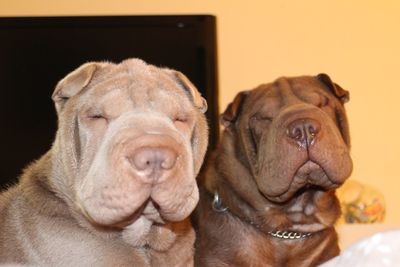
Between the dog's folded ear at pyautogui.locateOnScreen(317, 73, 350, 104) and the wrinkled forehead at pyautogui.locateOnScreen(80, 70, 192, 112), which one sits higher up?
the wrinkled forehead at pyautogui.locateOnScreen(80, 70, 192, 112)

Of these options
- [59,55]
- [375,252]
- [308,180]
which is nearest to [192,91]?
[308,180]

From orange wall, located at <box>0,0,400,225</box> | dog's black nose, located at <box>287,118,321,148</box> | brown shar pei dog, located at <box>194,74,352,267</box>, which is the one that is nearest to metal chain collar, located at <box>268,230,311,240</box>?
brown shar pei dog, located at <box>194,74,352,267</box>

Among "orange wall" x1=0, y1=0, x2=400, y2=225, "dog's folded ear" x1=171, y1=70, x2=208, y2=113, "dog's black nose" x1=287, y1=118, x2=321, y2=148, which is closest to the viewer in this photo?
"dog's folded ear" x1=171, y1=70, x2=208, y2=113

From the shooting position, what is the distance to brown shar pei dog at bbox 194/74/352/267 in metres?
1.97

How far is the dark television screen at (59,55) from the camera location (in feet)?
9.46

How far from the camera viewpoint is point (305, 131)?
1.84 metres

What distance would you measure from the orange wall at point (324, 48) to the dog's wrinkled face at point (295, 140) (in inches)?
42.1

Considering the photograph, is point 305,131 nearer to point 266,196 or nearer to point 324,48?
point 266,196

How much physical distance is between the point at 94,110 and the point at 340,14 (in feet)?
7.29

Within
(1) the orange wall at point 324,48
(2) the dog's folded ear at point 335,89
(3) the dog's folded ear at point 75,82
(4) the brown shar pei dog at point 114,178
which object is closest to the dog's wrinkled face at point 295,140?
(2) the dog's folded ear at point 335,89

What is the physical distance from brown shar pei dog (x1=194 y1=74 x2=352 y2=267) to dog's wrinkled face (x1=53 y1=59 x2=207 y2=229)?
478mm

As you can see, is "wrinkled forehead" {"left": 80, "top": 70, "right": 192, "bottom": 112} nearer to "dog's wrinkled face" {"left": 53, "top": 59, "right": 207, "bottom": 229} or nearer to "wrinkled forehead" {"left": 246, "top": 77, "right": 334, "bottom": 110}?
"dog's wrinkled face" {"left": 53, "top": 59, "right": 207, "bottom": 229}

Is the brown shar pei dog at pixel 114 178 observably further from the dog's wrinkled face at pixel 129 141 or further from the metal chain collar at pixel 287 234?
Result: the metal chain collar at pixel 287 234

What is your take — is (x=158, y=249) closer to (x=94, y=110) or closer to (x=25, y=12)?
(x=94, y=110)
